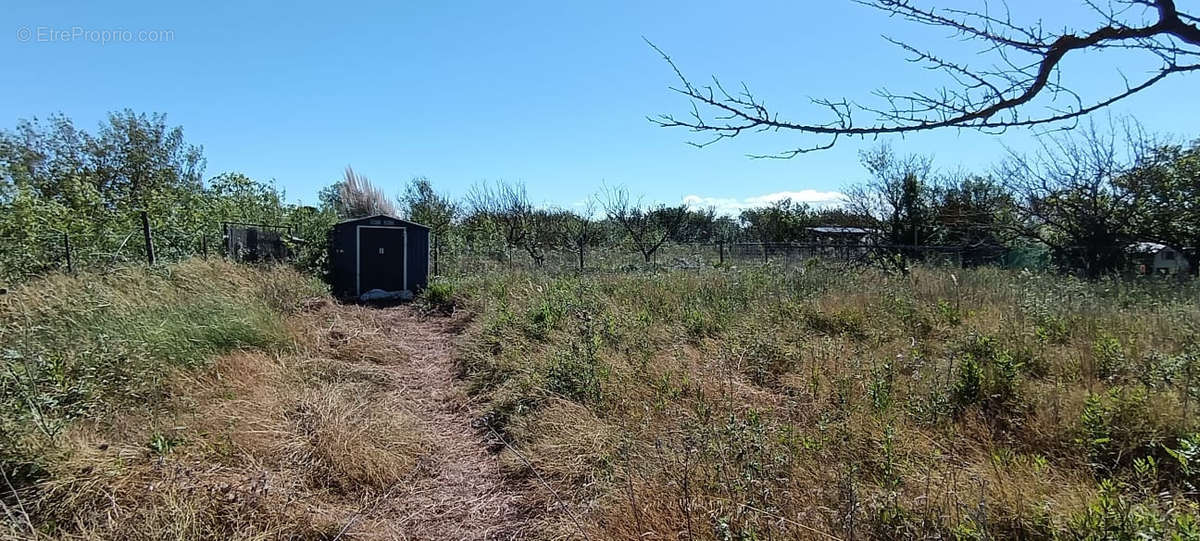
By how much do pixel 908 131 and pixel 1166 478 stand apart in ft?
7.80

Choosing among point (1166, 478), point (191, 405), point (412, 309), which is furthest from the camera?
point (412, 309)

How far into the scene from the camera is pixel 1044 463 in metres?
2.09

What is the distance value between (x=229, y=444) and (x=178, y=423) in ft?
1.50

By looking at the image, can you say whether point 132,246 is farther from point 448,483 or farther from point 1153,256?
point 1153,256

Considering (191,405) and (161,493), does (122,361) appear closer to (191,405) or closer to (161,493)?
(191,405)

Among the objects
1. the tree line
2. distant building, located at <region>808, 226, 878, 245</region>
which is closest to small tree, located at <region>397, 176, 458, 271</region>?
the tree line

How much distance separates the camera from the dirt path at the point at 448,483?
104 inches

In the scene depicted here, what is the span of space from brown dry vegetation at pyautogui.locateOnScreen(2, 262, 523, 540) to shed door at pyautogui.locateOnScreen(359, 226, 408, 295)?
5.41 metres

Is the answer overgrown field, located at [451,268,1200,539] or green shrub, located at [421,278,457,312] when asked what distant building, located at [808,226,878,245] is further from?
green shrub, located at [421,278,457,312]

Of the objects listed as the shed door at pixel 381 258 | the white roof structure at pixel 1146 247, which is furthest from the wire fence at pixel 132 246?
the white roof structure at pixel 1146 247

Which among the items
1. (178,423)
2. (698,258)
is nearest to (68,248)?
(178,423)

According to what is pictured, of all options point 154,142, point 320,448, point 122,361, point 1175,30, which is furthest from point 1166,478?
point 154,142

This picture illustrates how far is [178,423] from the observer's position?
10.1ft

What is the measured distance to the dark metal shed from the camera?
34.9 feet
